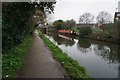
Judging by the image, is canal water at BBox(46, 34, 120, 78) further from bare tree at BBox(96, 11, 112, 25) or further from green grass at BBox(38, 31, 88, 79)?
bare tree at BBox(96, 11, 112, 25)

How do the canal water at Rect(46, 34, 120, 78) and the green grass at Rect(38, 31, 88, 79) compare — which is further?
the canal water at Rect(46, 34, 120, 78)

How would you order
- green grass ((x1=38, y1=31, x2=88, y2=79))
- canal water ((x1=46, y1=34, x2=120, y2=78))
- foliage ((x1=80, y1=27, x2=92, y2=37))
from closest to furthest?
green grass ((x1=38, y1=31, x2=88, y2=79)) < canal water ((x1=46, y1=34, x2=120, y2=78)) < foliage ((x1=80, y1=27, x2=92, y2=37))

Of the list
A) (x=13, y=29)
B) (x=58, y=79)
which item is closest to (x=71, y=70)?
(x=58, y=79)

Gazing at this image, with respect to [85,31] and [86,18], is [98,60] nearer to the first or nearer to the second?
[85,31]

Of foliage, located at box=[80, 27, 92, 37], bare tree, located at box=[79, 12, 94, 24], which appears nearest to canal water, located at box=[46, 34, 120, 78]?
foliage, located at box=[80, 27, 92, 37]

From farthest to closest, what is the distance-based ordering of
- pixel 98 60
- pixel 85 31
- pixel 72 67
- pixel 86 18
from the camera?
pixel 86 18 → pixel 85 31 → pixel 98 60 → pixel 72 67

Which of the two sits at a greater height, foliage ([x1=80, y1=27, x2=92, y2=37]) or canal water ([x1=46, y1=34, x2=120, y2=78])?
foliage ([x1=80, y1=27, x2=92, y2=37])

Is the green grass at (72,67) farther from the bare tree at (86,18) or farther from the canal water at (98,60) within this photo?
the bare tree at (86,18)

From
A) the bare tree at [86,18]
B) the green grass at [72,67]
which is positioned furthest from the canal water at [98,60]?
the bare tree at [86,18]

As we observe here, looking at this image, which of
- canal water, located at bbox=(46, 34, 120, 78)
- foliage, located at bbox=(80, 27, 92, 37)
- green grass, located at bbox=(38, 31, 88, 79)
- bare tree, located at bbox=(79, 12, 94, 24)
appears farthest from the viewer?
bare tree, located at bbox=(79, 12, 94, 24)

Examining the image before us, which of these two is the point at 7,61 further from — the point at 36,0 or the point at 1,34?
the point at 36,0

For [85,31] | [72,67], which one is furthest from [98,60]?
[85,31]

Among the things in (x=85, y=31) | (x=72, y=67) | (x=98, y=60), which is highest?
(x=85, y=31)

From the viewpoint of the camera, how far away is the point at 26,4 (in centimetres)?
1038
